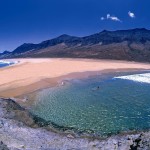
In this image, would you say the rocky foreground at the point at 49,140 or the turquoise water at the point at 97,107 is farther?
the turquoise water at the point at 97,107

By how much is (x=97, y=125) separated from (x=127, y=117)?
445 centimetres

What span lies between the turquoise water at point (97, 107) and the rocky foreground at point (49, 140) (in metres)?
3.61

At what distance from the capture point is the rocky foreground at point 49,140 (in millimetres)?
21531

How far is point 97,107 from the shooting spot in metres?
38.1

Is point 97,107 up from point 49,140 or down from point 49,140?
down

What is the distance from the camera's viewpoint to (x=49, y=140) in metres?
23.9

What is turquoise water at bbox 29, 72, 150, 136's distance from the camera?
30.5m

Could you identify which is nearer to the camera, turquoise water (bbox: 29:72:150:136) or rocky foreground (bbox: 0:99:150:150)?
rocky foreground (bbox: 0:99:150:150)

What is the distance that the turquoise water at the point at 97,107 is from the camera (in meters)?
30.5

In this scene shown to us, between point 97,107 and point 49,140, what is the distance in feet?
49.0

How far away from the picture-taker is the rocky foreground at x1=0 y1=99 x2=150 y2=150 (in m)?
21.5

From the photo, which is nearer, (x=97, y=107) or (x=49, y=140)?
(x=49, y=140)

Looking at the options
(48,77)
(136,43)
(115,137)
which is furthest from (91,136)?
(136,43)

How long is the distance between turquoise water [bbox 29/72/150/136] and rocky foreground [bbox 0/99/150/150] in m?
3.61
